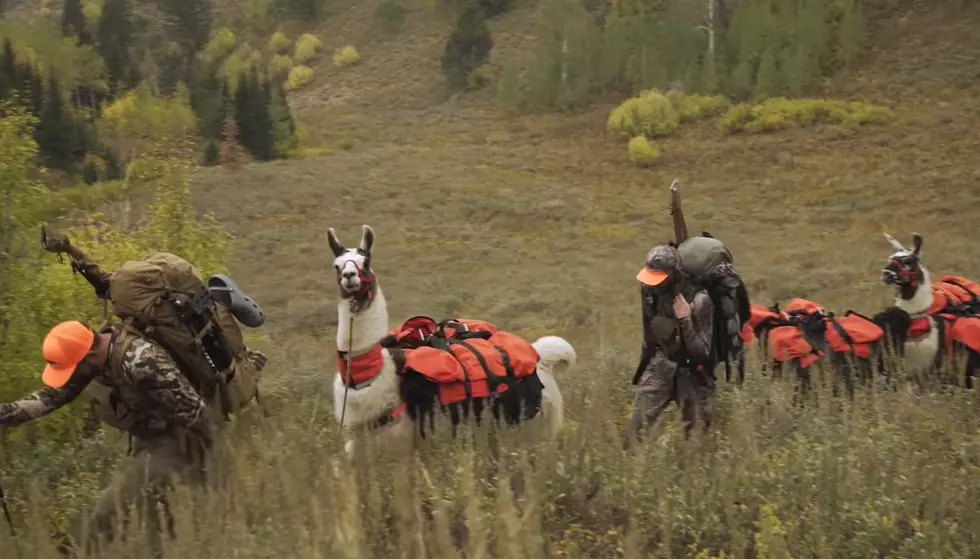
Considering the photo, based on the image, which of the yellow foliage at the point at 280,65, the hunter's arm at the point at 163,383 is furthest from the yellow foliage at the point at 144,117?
the hunter's arm at the point at 163,383

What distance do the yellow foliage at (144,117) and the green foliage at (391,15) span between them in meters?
26.2

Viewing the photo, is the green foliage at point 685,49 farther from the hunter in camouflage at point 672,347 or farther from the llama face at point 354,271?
the llama face at point 354,271

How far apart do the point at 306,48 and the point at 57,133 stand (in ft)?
123

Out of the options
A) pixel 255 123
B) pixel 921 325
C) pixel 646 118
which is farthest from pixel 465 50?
pixel 921 325

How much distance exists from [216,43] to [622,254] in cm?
7609

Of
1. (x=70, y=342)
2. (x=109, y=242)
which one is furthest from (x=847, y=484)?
(x=109, y=242)

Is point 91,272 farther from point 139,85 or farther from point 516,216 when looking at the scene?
point 139,85

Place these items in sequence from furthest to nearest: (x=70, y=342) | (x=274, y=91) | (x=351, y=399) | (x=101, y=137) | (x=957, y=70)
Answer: (x=274, y=91), (x=101, y=137), (x=957, y=70), (x=351, y=399), (x=70, y=342)

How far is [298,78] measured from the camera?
78.4 metres

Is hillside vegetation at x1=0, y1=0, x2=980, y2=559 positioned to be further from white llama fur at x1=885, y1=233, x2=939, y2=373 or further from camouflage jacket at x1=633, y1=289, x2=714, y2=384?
white llama fur at x1=885, y1=233, x2=939, y2=373

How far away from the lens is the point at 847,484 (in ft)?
11.7

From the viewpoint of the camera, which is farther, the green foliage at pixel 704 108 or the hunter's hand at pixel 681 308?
the green foliage at pixel 704 108

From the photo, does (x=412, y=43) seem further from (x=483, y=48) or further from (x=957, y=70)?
(x=957, y=70)

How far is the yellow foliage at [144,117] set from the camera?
193ft
